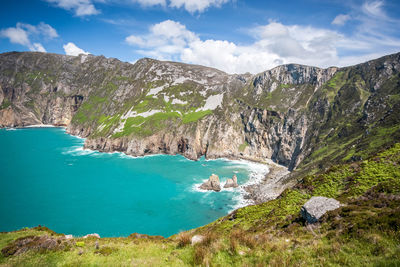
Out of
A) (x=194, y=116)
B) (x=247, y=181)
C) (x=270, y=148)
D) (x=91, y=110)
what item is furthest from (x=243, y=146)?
(x=91, y=110)

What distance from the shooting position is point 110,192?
75.4 metres

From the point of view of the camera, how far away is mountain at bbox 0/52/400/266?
9.42 m

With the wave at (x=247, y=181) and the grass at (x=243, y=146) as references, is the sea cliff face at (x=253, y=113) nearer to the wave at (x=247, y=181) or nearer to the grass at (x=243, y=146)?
the grass at (x=243, y=146)

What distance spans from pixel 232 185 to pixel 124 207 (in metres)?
40.2

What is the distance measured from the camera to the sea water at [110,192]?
5581cm

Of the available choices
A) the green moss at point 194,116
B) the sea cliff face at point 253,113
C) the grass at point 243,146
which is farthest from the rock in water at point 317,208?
the green moss at point 194,116

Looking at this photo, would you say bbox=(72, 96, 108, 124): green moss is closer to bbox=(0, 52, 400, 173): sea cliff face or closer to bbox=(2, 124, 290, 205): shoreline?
bbox=(0, 52, 400, 173): sea cliff face

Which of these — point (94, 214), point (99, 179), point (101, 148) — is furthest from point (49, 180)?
point (101, 148)

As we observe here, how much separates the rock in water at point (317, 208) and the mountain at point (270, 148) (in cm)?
42

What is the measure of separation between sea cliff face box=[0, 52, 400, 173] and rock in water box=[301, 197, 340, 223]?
5249 cm

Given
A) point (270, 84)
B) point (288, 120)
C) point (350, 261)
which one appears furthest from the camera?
point (270, 84)

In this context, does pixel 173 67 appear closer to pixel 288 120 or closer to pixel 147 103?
pixel 147 103

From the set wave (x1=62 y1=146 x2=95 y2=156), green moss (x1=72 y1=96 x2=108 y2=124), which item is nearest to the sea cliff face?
green moss (x1=72 y1=96 x2=108 y2=124)

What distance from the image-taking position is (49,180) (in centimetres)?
8338
